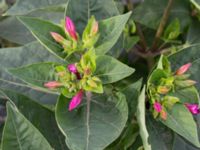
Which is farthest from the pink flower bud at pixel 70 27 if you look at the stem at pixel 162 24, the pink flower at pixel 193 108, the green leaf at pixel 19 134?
the stem at pixel 162 24

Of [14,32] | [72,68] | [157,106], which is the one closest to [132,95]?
[157,106]

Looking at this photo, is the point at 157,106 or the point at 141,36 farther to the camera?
the point at 141,36

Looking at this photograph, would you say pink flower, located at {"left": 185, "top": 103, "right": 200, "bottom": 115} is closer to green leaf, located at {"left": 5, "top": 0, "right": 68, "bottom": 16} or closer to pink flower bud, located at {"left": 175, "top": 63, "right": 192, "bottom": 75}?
pink flower bud, located at {"left": 175, "top": 63, "right": 192, "bottom": 75}

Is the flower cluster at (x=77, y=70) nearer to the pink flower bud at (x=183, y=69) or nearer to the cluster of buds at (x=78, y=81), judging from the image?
the cluster of buds at (x=78, y=81)

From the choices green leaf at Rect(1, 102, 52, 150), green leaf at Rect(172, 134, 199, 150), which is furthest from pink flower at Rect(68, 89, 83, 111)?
green leaf at Rect(172, 134, 199, 150)

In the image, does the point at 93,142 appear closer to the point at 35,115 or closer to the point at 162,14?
the point at 35,115

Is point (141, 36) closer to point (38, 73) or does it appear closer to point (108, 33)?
point (108, 33)

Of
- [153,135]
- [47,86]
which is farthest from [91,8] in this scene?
[153,135]
